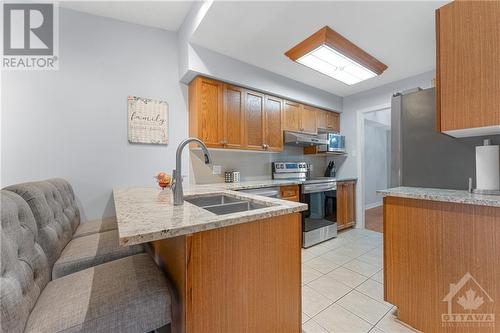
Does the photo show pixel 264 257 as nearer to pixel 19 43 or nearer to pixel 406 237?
pixel 406 237

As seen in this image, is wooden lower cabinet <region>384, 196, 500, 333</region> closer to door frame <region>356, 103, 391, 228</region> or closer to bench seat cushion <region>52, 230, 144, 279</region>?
bench seat cushion <region>52, 230, 144, 279</region>

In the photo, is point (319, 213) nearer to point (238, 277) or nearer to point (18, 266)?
point (238, 277)

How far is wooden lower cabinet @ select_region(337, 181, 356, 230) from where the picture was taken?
3381mm

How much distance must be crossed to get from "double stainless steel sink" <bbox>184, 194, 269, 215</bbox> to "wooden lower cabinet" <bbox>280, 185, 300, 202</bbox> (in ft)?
3.69

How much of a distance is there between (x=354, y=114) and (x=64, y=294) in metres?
4.31

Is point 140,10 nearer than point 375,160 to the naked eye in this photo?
Yes

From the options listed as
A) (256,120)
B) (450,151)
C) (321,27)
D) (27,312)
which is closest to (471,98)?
(450,151)

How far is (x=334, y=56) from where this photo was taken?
2.26 m

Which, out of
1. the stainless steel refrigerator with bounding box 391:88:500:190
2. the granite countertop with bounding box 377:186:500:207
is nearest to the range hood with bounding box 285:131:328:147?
the stainless steel refrigerator with bounding box 391:88:500:190

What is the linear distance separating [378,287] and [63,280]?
231 centimetres

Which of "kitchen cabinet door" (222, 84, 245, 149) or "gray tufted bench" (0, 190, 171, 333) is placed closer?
"gray tufted bench" (0, 190, 171, 333)

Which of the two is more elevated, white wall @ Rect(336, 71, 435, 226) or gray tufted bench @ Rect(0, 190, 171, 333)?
white wall @ Rect(336, 71, 435, 226)

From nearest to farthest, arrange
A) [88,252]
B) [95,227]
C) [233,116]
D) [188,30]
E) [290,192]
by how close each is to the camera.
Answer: [88,252]
[95,227]
[188,30]
[233,116]
[290,192]

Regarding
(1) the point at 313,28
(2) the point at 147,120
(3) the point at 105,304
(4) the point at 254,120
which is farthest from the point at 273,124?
(3) the point at 105,304
